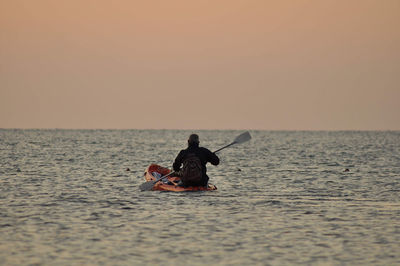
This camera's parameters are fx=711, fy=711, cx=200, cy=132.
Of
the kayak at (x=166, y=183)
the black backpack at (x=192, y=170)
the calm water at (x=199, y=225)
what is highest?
the black backpack at (x=192, y=170)

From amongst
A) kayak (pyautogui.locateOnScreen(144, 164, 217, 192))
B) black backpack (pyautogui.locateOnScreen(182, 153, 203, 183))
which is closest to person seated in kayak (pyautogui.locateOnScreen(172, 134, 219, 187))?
black backpack (pyautogui.locateOnScreen(182, 153, 203, 183))

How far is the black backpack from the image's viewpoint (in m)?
23.9

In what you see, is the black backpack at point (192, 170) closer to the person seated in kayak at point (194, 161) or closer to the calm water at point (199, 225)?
the person seated in kayak at point (194, 161)

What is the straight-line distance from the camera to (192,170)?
24266mm

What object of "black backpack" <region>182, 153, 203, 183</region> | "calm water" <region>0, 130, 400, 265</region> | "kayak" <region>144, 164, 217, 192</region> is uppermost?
"black backpack" <region>182, 153, 203, 183</region>

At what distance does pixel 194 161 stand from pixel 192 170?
46 cm

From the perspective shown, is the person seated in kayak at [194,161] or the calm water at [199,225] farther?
the person seated in kayak at [194,161]

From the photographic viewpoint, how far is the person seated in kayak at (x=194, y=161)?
78.5ft

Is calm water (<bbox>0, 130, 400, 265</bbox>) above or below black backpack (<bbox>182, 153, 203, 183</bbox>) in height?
below

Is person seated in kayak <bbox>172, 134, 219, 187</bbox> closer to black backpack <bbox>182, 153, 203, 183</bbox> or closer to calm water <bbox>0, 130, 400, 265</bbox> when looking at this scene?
black backpack <bbox>182, 153, 203, 183</bbox>

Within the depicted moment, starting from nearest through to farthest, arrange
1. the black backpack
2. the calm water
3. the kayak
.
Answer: the calm water
the black backpack
the kayak

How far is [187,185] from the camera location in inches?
975

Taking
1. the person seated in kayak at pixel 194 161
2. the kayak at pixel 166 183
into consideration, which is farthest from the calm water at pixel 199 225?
the person seated in kayak at pixel 194 161

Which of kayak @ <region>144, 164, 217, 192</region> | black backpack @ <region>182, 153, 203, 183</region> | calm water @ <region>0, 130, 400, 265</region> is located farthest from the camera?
kayak @ <region>144, 164, 217, 192</region>
